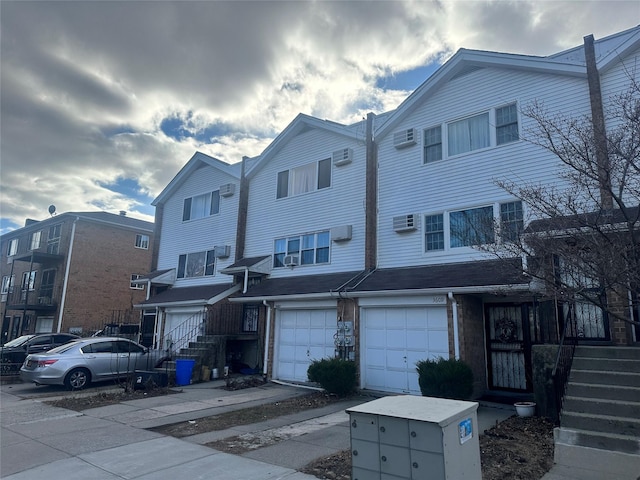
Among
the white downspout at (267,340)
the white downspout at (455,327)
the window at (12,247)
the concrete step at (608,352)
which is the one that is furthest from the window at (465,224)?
the window at (12,247)

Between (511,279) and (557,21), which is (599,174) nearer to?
(511,279)

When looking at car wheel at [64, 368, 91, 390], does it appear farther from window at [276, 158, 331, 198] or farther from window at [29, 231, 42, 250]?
window at [29, 231, 42, 250]

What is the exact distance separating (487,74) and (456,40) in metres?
1.43

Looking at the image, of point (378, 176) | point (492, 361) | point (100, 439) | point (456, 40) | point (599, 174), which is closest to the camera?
point (599, 174)

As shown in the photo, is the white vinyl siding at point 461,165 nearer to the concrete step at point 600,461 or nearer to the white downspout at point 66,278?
the concrete step at point 600,461

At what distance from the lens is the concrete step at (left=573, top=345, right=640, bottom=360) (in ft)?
26.9

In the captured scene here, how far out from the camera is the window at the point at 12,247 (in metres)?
36.1

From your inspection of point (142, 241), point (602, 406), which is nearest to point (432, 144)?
point (602, 406)

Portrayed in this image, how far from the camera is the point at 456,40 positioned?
13.5 metres

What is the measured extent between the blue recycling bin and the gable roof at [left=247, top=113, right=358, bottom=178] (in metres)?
8.65

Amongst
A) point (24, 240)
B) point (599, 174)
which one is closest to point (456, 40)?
point (599, 174)

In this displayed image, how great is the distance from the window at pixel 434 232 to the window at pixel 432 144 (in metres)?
2.02

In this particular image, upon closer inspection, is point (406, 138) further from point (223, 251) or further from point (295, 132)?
point (223, 251)

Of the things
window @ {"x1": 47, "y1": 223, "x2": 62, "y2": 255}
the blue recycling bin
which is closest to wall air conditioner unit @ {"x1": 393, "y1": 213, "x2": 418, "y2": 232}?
the blue recycling bin
